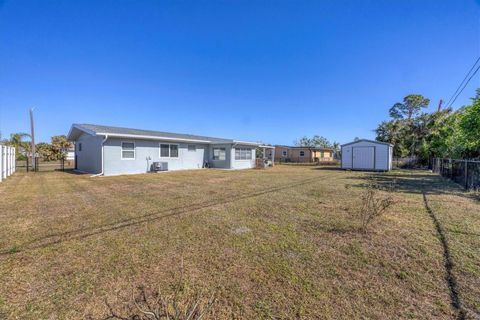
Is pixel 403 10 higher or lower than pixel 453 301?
higher

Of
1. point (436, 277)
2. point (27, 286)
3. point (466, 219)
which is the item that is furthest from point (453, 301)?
point (27, 286)

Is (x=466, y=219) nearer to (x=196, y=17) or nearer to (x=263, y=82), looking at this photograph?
(x=196, y=17)

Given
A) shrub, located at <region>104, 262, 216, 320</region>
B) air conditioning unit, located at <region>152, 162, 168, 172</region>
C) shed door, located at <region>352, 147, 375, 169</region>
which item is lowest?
shrub, located at <region>104, 262, 216, 320</region>

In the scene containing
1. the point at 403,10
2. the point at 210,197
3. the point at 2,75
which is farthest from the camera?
the point at 2,75

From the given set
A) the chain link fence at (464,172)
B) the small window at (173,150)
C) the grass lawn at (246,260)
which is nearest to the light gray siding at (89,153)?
the small window at (173,150)

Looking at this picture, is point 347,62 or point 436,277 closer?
point 436,277

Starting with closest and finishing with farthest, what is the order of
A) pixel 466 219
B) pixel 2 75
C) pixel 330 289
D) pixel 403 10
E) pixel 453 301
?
pixel 453 301 < pixel 330 289 < pixel 466 219 < pixel 403 10 < pixel 2 75

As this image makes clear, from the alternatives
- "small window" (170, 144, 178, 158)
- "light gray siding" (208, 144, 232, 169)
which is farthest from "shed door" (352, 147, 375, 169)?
"small window" (170, 144, 178, 158)

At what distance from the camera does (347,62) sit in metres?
15.0

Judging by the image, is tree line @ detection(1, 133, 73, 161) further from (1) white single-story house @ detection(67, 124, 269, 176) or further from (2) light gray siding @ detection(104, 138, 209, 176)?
(2) light gray siding @ detection(104, 138, 209, 176)

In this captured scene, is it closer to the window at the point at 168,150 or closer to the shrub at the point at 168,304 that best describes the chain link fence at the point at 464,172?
the shrub at the point at 168,304

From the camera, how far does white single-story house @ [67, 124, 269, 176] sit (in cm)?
1248

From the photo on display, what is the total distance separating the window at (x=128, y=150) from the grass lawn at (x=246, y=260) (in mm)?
7873

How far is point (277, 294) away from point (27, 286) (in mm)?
2697
